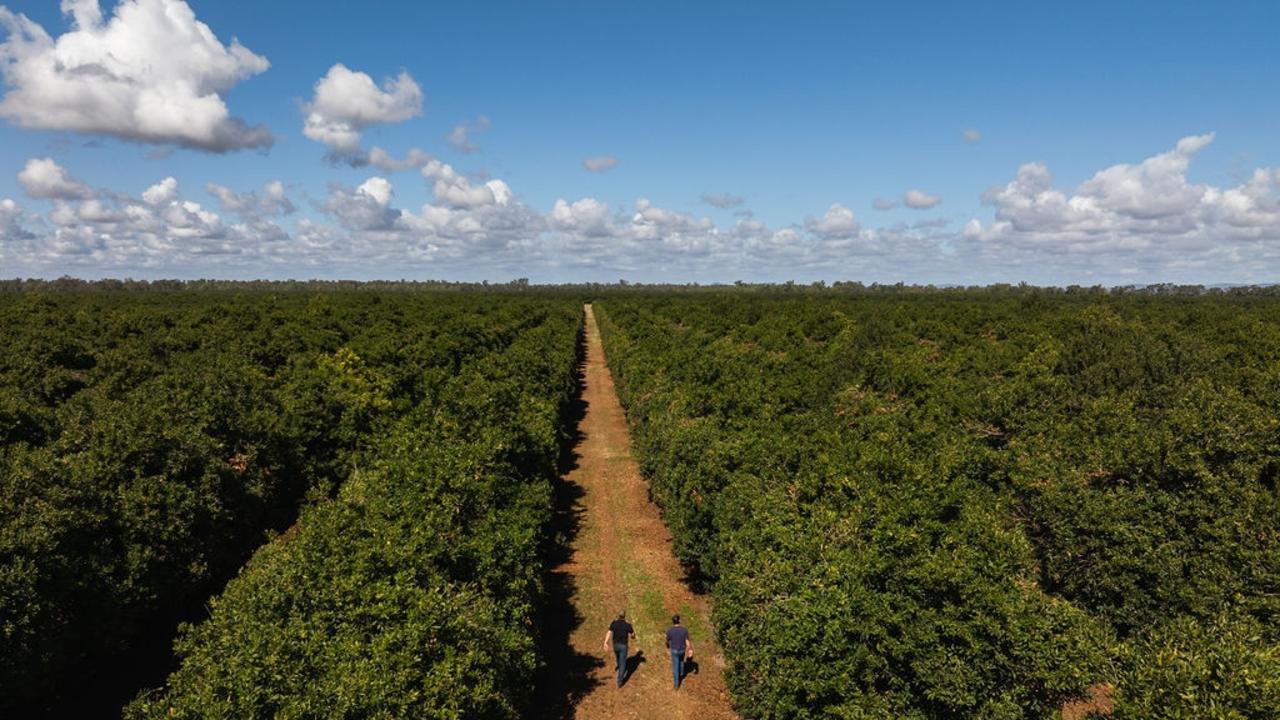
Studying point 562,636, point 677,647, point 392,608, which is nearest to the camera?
point 392,608

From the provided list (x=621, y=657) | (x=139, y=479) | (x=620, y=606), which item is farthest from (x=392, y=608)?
(x=139, y=479)

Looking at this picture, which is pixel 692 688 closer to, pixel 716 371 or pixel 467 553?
pixel 467 553

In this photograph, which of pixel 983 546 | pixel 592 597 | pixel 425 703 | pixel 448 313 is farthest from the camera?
pixel 448 313

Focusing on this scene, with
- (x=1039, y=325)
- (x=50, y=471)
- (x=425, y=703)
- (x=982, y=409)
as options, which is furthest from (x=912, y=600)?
(x=1039, y=325)

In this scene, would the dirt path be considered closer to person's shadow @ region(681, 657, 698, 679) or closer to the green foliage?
person's shadow @ region(681, 657, 698, 679)

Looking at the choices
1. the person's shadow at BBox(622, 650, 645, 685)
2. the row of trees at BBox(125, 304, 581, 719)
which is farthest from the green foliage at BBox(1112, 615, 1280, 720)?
the person's shadow at BBox(622, 650, 645, 685)

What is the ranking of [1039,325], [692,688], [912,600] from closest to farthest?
[912,600], [692,688], [1039,325]

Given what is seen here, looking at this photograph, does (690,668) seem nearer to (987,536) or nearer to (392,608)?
(987,536)

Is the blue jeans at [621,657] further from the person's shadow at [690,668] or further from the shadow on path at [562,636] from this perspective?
the person's shadow at [690,668]
